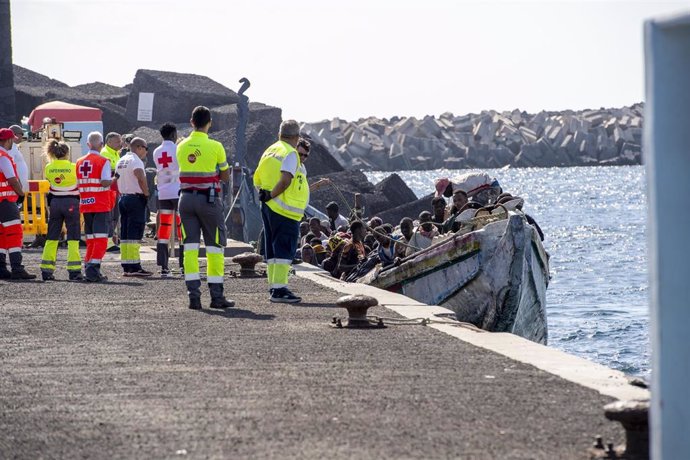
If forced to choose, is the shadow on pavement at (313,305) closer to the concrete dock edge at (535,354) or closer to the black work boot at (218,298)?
the concrete dock edge at (535,354)

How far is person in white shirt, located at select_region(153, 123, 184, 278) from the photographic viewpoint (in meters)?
16.7

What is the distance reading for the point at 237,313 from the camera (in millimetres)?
12703

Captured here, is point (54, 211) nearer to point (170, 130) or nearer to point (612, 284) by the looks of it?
point (170, 130)

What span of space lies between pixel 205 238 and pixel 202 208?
29cm

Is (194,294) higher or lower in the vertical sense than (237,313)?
higher

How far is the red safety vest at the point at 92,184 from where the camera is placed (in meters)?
16.5

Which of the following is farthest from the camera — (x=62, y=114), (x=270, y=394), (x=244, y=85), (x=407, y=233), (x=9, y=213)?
(x=62, y=114)

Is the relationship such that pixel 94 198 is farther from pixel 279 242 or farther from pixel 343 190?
pixel 343 190

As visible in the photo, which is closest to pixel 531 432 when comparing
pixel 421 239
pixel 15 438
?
pixel 15 438

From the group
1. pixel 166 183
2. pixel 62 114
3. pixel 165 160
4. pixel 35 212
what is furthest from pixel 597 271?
pixel 165 160

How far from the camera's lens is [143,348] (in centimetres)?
1020

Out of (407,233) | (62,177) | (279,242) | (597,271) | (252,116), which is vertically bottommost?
(597,271)

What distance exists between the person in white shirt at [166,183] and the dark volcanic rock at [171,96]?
3777cm

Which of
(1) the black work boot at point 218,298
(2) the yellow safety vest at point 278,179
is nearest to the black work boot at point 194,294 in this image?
(1) the black work boot at point 218,298
